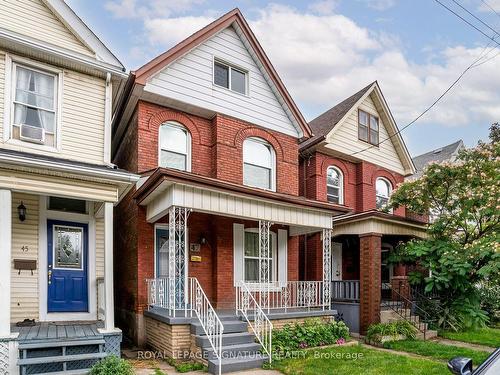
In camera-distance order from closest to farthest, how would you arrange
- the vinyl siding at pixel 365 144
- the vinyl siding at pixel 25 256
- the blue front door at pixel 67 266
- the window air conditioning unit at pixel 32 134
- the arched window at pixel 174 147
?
1. the window air conditioning unit at pixel 32 134
2. the vinyl siding at pixel 25 256
3. the blue front door at pixel 67 266
4. the arched window at pixel 174 147
5. the vinyl siding at pixel 365 144

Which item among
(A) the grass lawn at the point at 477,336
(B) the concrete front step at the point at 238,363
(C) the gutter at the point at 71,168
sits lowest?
(A) the grass lawn at the point at 477,336

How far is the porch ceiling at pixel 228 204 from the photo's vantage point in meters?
8.98

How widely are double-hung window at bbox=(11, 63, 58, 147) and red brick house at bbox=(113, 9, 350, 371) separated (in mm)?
2095

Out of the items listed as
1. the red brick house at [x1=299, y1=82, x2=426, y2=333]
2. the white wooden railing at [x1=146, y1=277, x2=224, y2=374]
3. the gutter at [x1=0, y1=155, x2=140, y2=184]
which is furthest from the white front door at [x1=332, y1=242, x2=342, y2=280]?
the gutter at [x1=0, y1=155, x2=140, y2=184]

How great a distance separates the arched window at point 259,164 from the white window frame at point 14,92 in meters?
5.35

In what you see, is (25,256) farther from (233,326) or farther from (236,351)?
(236,351)

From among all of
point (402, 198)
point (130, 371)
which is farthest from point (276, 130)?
point (130, 371)

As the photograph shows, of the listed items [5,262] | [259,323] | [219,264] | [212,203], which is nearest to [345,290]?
[219,264]

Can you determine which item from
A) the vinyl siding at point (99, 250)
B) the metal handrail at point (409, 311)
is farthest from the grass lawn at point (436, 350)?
the vinyl siding at point (99, 250)

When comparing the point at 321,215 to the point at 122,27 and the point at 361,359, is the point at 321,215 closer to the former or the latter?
the point at 361,359

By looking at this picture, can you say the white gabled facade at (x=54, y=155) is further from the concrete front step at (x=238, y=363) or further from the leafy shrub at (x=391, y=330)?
the leafy shrub at (x=391, y=330)

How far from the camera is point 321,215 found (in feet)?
38.1

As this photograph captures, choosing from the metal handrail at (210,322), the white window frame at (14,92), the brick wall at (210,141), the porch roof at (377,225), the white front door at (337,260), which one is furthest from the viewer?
the white front door at (337,260)

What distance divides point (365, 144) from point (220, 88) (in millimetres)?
6913
